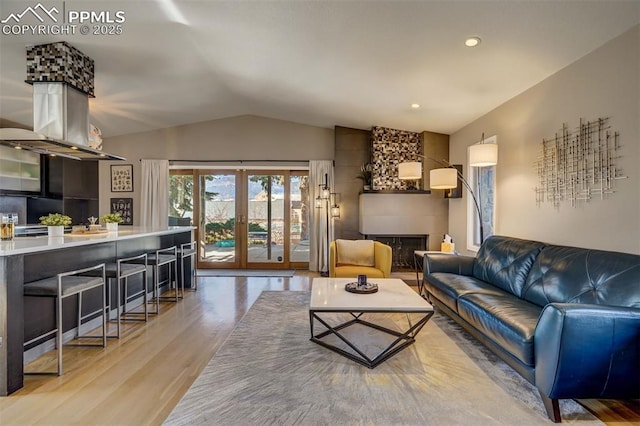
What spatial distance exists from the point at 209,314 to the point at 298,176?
3.72m

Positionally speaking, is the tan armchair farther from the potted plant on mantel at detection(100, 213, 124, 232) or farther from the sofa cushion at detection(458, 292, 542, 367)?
the potted plant on mantel at detection(100, 213, 124, 232)

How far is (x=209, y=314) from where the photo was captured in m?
3.87

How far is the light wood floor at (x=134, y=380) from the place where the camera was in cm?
196

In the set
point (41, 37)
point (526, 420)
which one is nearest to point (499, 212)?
point (526, 420)

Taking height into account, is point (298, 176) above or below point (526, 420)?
above

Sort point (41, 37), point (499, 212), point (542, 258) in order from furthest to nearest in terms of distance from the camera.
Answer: point (499, 212) → point (41, 37) → point (542, 258)

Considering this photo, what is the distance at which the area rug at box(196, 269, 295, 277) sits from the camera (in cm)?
617

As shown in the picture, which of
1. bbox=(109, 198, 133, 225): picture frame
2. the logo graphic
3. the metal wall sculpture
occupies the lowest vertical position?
bbox=(109, 198, 133, 225): picture frame

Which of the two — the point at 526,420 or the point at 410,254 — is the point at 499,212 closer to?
the point at 410,254

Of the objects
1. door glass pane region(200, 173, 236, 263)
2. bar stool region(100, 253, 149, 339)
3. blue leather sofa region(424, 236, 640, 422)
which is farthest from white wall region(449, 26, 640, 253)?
door glass pane region(200, 173, 236, 263)

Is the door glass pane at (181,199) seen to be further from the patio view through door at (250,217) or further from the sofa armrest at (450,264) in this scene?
the sofa armrest at (450,264)

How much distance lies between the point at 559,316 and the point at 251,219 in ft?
19.2

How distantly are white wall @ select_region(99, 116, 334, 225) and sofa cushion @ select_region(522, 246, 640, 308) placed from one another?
4.48 meters

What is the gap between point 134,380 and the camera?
236 centimetres
